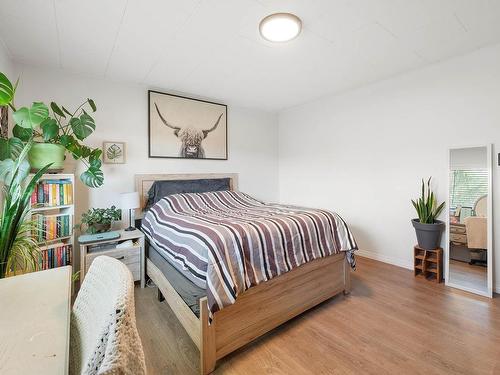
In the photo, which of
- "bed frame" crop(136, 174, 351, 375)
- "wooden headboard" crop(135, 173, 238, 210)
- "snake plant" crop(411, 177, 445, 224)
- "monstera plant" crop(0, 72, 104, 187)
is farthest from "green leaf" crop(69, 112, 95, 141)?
"snake plant" crop(411, 177, 445, 224)

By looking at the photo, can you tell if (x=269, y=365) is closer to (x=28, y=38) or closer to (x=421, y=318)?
(x=421, y=318)

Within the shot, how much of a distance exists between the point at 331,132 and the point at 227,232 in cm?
270

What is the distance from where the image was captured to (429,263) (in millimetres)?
2693

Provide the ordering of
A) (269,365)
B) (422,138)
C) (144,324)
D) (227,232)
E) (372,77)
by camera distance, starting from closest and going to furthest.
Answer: (269,365) < (227,232) < (144,324) < (422,138) < (372,77)

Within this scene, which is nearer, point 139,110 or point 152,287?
point 152,287

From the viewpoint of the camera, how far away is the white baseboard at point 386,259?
295 cm

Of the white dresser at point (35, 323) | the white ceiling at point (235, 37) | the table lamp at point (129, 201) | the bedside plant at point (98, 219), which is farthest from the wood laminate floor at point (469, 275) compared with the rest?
the bedside plant at point (98, 219)

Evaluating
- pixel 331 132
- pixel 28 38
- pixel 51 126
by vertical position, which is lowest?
pixel 51 126

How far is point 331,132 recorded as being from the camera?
3.71 metres

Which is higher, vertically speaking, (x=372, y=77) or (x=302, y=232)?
(x=372, y=77)

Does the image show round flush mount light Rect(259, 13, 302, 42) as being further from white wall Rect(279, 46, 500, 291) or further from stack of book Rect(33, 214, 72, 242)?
stack of book Rect(33, 214, 72, 242)

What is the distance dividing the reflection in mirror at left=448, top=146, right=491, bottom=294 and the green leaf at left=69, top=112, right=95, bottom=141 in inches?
145

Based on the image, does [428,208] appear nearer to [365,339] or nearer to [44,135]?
[365,339]

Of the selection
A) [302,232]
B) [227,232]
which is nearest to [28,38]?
[227,232]
